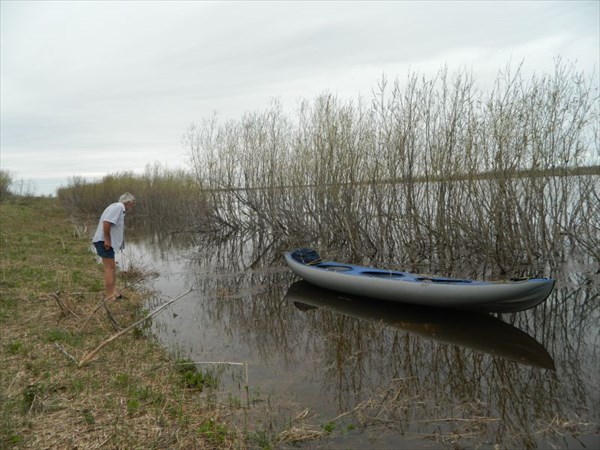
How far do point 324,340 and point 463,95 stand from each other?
6509mm

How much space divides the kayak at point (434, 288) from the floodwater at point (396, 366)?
0.31 m

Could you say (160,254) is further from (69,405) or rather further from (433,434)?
(433,434)

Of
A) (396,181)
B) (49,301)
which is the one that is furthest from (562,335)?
(49,301)

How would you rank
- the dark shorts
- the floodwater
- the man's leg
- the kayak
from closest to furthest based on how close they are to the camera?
the floodwater < the kayak < the dark shorts < the man's leg

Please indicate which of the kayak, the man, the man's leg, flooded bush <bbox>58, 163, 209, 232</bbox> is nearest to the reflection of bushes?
the man

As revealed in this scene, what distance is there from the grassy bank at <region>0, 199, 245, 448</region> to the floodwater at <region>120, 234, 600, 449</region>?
0.45 m

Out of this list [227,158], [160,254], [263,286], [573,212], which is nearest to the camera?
[573,212]

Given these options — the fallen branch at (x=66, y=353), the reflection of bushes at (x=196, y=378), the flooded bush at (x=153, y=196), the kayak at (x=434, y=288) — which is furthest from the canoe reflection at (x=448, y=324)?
the flooded bush at (x=153, y=196)

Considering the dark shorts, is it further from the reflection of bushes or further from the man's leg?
the reflection of bushes

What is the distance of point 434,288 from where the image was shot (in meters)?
7.03

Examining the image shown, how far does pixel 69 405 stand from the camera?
4051mm

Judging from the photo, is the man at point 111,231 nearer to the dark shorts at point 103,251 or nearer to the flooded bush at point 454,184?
the dark shorts at point 103,251

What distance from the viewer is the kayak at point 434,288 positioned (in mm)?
6316

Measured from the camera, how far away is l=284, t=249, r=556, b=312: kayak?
6.32m
